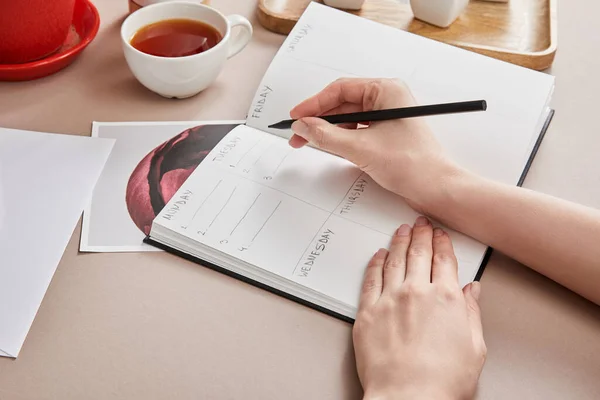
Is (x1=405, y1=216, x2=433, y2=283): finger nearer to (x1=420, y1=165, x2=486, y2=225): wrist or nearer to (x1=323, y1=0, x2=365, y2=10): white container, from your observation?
(x1=420, y1=165, x2=486, y2=225): wrist

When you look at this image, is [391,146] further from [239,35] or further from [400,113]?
[239,35]

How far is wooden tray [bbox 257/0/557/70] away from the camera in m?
0.91

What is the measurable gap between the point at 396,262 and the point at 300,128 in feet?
0.64

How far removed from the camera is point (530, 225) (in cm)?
65

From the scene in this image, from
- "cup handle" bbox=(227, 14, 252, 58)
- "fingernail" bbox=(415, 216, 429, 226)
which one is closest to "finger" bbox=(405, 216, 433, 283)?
"fingernail" bbox=(415, 216, 429, 226)

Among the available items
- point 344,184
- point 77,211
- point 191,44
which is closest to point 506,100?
point 344,184

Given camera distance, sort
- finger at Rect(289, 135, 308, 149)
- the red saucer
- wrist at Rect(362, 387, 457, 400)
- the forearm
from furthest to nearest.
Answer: the red saucer
finger at Rect(289, 135, 308, 149)
the forearm
wrist at Rect(362, 387, 457, 400)

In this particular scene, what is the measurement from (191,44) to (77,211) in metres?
0.28

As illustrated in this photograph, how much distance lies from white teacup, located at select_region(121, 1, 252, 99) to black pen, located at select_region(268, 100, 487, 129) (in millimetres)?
135

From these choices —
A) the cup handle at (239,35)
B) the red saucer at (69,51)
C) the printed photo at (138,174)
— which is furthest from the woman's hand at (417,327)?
the red saucer at (69,51)

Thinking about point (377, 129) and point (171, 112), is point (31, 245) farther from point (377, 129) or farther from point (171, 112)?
point (377, 129)

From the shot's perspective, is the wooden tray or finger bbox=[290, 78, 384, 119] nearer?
finger bbox=[290, 78, 384, 119]

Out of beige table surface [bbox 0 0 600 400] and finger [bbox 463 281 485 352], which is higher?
finger [bbox 463 281 485 352]

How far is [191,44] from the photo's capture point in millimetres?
836
